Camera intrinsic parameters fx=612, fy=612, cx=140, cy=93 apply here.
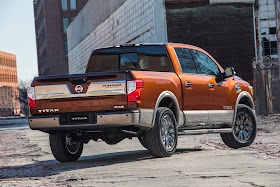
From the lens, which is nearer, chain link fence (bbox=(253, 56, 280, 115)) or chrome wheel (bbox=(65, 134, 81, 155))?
chrome wheel (bbox=(65, 134, 81, 155))

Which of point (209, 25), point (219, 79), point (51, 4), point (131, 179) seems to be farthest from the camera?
point (51, 4)

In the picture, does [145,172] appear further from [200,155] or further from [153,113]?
[200,155]

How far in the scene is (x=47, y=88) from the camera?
9938 millimetres

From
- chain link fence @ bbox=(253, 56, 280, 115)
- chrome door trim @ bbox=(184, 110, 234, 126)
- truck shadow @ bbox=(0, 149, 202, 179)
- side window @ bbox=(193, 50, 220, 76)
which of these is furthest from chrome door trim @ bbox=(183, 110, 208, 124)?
chain link fence @ bbox=(253, 56, 280, 115)

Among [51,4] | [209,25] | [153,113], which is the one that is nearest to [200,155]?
[153,113]

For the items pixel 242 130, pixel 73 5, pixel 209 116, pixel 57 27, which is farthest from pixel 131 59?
pixel 73 5

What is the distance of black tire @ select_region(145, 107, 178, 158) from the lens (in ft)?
32.7

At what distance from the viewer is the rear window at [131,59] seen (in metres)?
11.2

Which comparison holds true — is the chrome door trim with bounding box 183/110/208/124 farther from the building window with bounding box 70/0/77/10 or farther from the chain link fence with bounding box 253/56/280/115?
the building window with bounding box 70/0/77/10

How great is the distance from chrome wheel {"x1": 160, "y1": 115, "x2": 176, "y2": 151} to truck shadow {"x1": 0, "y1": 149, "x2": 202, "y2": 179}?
427 millimetres

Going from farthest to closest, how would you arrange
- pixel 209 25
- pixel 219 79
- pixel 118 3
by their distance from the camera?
pixel 118 3 → pixel 209 25 → pixel 219 79

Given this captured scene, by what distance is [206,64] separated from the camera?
1196 cm

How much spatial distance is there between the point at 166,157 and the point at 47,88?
7.64 ft

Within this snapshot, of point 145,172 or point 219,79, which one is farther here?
point 219,79
